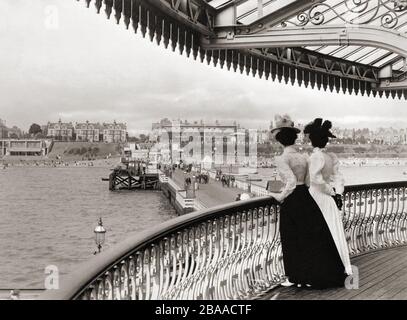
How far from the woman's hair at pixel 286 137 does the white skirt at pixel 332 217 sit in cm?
48

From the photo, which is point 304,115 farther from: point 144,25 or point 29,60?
point 144,25

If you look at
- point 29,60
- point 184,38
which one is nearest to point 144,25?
point 184,38

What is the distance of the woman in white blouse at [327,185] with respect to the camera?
16.4ft

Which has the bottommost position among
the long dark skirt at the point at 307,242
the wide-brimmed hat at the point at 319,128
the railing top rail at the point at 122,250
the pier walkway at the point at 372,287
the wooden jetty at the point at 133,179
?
the wooden jetty at the point at 133,179

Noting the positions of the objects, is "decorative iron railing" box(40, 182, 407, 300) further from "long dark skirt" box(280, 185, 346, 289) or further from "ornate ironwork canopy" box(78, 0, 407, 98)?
"ornate ironwork canopy" box(78, 0, 407, 98)

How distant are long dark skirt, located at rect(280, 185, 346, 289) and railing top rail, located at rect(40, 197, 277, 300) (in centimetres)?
43

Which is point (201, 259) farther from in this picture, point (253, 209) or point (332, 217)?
point (332, 217)

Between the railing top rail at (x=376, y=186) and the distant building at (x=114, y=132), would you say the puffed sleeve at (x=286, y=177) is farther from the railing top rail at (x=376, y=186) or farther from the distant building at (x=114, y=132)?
the distant building at (x=114, y=132)

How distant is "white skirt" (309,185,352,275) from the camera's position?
5.01m

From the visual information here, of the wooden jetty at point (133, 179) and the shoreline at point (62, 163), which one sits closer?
the wooden jetty at point (133, 179)

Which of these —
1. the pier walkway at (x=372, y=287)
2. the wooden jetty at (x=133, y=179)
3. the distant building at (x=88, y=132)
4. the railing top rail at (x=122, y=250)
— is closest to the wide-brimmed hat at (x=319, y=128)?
the railing top rail at (x=122, y=250)

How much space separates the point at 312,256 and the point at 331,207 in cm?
49

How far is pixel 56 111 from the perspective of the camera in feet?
427

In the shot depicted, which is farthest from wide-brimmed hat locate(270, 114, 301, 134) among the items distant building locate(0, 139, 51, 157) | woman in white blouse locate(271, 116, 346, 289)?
distant building locate(0, 139, 51, 157)
